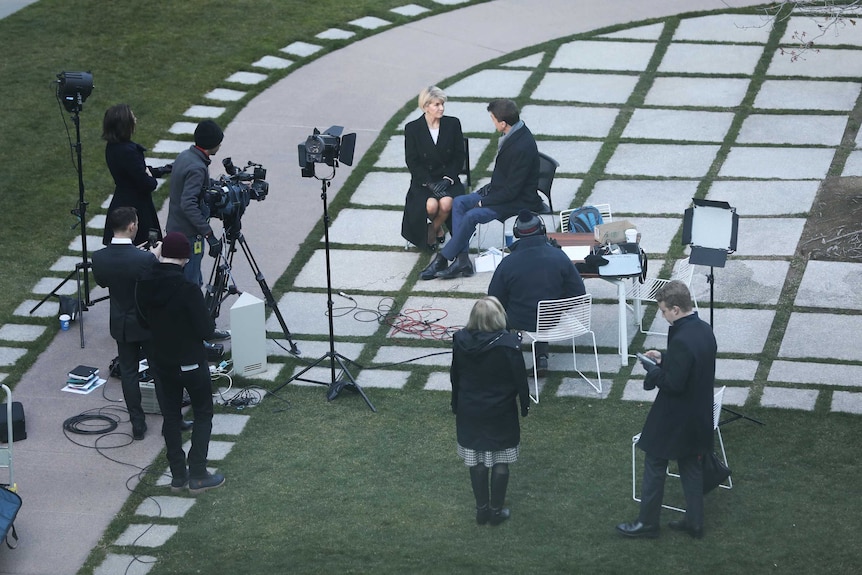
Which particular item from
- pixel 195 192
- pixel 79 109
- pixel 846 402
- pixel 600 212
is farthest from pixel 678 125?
pixel 79 109

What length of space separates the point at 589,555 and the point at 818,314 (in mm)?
3712

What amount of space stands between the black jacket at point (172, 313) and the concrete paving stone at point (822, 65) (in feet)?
29.1

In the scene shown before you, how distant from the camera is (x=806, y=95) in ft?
46.6

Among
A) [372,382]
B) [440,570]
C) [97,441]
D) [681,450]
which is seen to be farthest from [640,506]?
[97,441]

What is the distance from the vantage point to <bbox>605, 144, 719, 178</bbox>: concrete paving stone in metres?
12.7

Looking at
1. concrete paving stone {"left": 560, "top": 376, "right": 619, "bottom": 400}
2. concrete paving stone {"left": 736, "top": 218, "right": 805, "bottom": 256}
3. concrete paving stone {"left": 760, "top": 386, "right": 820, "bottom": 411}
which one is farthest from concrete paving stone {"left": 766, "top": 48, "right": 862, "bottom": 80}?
concrete paving stone {"left": 560, "top": 376, "right": 619, "bottom": 400}

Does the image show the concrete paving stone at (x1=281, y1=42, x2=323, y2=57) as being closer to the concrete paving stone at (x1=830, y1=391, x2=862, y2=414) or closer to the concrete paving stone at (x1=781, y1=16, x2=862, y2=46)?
the concrete paving stone at (x1=781, y1=16, x2=862, y2=46)

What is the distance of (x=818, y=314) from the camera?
10289 millimetres

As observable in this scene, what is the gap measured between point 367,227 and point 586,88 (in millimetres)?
3769

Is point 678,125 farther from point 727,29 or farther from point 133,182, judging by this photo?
point 133,182

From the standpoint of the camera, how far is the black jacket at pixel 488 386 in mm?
7582

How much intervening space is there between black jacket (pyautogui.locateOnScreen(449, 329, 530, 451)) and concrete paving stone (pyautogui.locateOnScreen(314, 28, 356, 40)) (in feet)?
31.1

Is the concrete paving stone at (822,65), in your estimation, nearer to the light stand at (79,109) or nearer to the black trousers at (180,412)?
the light stand at (79,109)

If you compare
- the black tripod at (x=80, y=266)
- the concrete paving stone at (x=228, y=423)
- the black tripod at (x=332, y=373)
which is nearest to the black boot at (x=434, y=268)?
the black tripod at (x=332, y=373)
